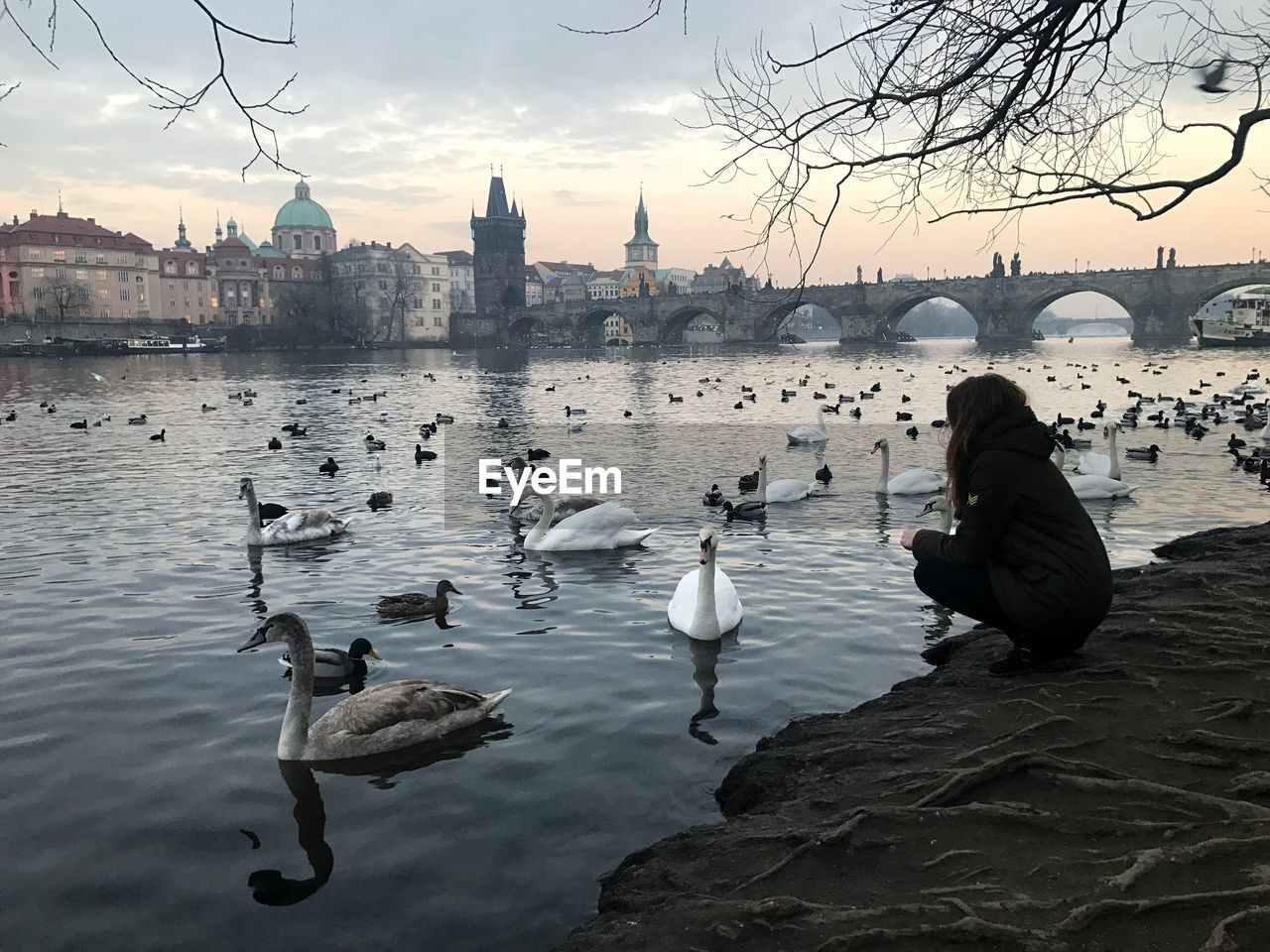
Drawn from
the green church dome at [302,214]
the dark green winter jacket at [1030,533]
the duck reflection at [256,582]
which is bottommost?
the duck reflection at [256,582]

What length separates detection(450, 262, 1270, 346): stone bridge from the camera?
315 ft

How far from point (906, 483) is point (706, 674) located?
9.04 m

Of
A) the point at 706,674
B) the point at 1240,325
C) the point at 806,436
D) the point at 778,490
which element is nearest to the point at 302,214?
the point at 1240,325

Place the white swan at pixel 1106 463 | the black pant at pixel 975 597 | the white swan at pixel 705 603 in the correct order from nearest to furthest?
the black pant at pixel 975 597 → the white swan at pixel 705 603 → the white swan at pixel 1106 463

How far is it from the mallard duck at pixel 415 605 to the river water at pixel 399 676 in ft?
0.47

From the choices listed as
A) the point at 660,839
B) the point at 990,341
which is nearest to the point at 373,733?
the point at 660,839

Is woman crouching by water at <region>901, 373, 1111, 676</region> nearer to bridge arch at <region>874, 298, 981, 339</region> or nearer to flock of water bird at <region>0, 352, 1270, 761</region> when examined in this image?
flock of water bird at <region>0, 352, 1270, 761</region>

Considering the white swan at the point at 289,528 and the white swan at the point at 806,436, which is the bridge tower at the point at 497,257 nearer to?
the white swan at the point at 806,436

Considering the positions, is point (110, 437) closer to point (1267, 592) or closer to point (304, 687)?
point (304, 687)

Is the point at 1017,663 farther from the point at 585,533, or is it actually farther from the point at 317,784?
the point at 585,533

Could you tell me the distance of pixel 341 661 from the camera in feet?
23.9

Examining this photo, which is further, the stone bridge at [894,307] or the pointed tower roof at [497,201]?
the pointed tower roof at [497,201]

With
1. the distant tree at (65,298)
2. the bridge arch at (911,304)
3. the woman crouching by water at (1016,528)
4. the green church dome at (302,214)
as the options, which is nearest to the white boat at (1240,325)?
the bridge arch at (911,304)

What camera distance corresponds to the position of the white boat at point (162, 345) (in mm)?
93562
